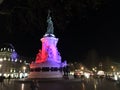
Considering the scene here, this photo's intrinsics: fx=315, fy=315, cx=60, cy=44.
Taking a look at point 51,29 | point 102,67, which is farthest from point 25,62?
point 51,29

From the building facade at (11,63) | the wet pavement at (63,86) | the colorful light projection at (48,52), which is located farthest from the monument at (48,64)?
the building facade at (11,63)

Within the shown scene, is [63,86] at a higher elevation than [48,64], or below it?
below

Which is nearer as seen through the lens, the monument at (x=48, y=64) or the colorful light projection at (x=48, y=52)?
the monument at (x=48, y=64)

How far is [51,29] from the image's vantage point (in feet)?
243

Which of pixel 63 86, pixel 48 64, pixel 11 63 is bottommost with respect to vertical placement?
pixel 63 86

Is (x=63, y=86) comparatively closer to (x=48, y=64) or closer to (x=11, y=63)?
(x=48, y=64)

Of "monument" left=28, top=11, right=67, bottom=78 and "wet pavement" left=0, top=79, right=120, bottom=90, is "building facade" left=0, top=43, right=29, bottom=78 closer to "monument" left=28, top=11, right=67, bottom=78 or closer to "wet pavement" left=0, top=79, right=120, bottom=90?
"monument" left=28, top=11, right=67, bottom=78

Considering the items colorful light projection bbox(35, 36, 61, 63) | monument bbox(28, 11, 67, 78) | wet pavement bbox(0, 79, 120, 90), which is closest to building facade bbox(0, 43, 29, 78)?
colorful light projection bbox(35, 36, 61, 63)

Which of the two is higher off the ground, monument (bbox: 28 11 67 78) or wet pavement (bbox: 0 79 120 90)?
monument (bbox: 28 11 67 78)

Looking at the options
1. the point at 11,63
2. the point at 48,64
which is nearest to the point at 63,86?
the point at 48,64

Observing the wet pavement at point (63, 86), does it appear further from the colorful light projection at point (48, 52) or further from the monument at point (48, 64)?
the colorful light projection at point (48, 52)

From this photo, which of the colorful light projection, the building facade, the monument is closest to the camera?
the monument

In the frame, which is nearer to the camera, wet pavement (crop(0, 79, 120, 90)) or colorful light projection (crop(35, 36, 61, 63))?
wet pavement (crop(0, 79, 120, 90))

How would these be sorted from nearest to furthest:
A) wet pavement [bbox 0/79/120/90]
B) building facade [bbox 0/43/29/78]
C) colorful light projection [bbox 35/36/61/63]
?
wet pavement [bbox 0/79/120/90] → colorful light projection [bbox 35/36/61/63] → building facade [bbox 0/43/29/78]
